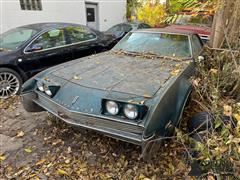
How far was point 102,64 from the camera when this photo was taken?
11.1ft

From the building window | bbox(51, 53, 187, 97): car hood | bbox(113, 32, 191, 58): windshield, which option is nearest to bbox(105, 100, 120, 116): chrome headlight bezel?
bbox(51, 53, 187, 97): car hood

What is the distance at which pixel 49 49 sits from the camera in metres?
4.94

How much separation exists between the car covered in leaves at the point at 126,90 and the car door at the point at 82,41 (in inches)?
68.7

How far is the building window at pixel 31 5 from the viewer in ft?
30.5

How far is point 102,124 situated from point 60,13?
32.1 ft

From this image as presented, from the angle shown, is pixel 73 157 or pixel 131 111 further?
pixel 73 157

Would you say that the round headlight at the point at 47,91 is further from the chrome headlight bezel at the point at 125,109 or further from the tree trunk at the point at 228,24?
the tree trunk at the point at 228,24

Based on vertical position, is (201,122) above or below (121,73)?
below

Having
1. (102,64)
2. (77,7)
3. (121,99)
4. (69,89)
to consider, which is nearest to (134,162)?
(121,99)

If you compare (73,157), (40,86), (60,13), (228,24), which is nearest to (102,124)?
(73,157)

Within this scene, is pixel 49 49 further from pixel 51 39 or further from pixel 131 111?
pixel 131 111

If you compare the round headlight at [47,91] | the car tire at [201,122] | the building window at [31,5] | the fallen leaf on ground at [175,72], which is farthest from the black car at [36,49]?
the building window at [31,5]

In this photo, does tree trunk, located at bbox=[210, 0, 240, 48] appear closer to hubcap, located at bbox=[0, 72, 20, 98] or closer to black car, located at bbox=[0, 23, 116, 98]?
black car, located at bbox=[0, 23, 116, 98]

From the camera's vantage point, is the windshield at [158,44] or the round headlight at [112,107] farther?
the windshield at [158,44]
